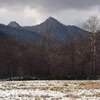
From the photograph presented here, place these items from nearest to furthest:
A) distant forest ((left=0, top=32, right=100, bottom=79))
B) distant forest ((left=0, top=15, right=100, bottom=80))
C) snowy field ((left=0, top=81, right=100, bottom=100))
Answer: snowy field ((left=0, top=81, right=100, bottom=100)) < distant forest ((left=0, top=15, right=100, bottom=80)) < distant forest ((left=0, top=32, right=100, bottom=79))

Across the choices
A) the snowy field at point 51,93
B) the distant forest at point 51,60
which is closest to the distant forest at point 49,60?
the distant forest at point 51,60

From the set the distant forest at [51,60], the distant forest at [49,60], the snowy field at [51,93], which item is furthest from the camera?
the distant forest at [49,60]

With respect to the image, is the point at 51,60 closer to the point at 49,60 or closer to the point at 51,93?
the point at 49,60

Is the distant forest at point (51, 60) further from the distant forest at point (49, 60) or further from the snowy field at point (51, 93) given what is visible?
the snowy field at point (51, 93)

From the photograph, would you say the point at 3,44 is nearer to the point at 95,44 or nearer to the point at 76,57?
the point at 76,57

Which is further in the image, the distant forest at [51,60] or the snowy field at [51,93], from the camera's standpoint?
the distant forest at [51,60]

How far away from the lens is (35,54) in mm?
112250

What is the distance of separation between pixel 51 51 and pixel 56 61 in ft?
12.2

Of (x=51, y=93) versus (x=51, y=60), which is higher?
(x=51, y=60)

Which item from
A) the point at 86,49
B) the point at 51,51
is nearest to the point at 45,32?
the point at 51,51

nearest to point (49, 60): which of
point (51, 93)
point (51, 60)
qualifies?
point (51, 60)

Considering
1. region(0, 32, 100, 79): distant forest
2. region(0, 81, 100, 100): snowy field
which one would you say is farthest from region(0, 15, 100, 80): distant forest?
region(0, 81, 100, 100): snowy field

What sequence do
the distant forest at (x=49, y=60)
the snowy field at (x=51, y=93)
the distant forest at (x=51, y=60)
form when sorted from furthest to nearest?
the distant forest at (x=49, y=60) < the distant forest at (x=51, y=60) < the snowy field at (x=51, y=93)

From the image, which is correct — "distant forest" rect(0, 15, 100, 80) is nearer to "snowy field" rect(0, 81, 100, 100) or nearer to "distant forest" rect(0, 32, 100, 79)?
"distant forest" rect(0, 32, 100, 79)
